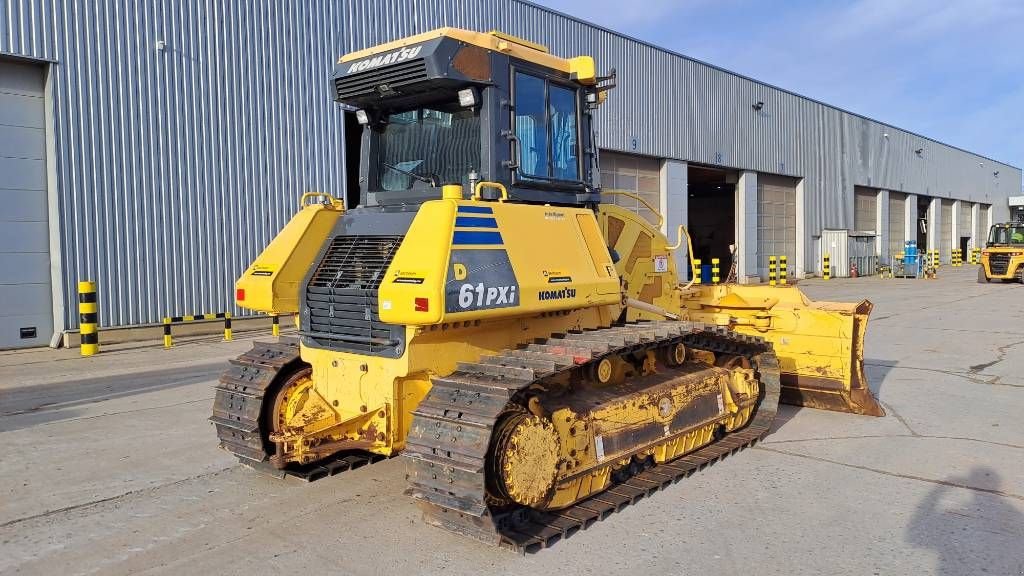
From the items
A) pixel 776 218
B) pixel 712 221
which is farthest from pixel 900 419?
pixel 712 221

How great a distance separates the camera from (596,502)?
518cm

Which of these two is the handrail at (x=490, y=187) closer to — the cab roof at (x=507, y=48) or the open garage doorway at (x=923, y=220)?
the cab roof at (x=507, y=48)

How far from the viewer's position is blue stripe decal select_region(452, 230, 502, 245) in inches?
187

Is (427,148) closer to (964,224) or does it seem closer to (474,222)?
(474,222)

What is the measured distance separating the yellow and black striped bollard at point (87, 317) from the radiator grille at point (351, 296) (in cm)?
873

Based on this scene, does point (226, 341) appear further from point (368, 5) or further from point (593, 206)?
point (593, 206)

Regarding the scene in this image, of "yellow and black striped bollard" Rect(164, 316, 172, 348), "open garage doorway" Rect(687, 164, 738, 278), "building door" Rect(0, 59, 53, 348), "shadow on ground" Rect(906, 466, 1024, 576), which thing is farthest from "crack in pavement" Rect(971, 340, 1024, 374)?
"open garage doorway" Rect(687, 164, 738, 278)

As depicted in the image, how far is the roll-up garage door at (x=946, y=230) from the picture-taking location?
53469 mm

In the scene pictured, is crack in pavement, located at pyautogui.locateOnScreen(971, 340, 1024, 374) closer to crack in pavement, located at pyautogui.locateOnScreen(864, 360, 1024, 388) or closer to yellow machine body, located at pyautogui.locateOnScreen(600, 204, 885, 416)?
crack in pavement, located at pyautogui.locateOnScreen(864, 360, 1024, 388)

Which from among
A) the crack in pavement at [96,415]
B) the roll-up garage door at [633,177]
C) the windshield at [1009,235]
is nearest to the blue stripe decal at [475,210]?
the crack in pavement at [96,415]

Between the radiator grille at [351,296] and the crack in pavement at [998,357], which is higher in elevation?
the radiator grille at [351,296]

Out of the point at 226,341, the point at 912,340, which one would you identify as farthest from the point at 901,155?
the point at 226,341

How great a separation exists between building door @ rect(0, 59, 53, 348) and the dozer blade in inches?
446

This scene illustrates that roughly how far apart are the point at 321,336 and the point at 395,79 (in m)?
1.87
